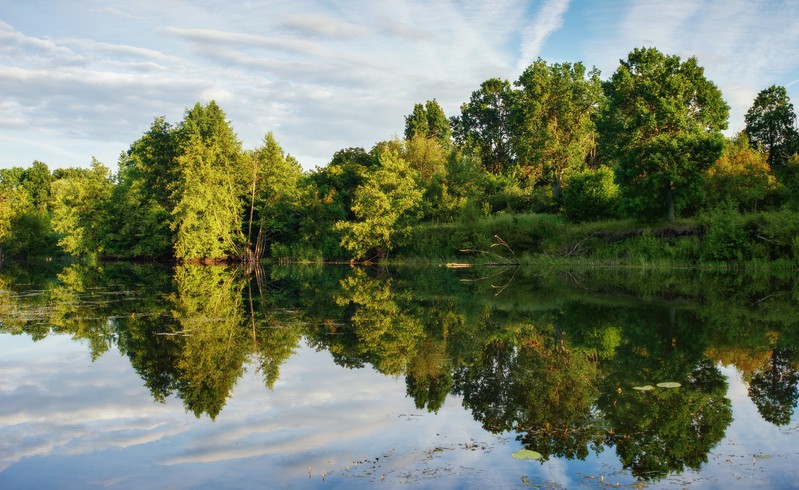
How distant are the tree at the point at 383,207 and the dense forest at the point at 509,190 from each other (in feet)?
0.40

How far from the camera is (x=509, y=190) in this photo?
4991 centimetres

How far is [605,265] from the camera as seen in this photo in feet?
115

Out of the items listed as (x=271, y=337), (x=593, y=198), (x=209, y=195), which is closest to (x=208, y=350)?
(x=271, y=337)

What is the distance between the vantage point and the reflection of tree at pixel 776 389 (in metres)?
6.60

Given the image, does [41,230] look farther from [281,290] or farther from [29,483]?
[29,483]

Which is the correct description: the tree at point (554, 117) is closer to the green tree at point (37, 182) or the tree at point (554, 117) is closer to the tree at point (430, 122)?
the tree at point (430, 122)

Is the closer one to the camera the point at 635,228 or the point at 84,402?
the point at 84,402

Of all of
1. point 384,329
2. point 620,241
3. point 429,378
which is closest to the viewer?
point 429,378

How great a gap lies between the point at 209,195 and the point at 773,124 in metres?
47.6

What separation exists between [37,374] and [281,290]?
14277mm

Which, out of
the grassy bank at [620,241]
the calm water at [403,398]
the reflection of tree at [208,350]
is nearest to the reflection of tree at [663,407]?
the calm water at [403,398]

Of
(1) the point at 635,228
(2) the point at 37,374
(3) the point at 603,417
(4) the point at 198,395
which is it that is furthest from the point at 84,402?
(1) the point at 635,228

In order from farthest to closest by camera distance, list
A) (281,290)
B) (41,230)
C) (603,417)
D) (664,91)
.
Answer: (41,230) → (664,91) → (281,290) → (603,417)

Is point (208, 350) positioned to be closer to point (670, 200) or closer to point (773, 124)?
point (670, 200)
